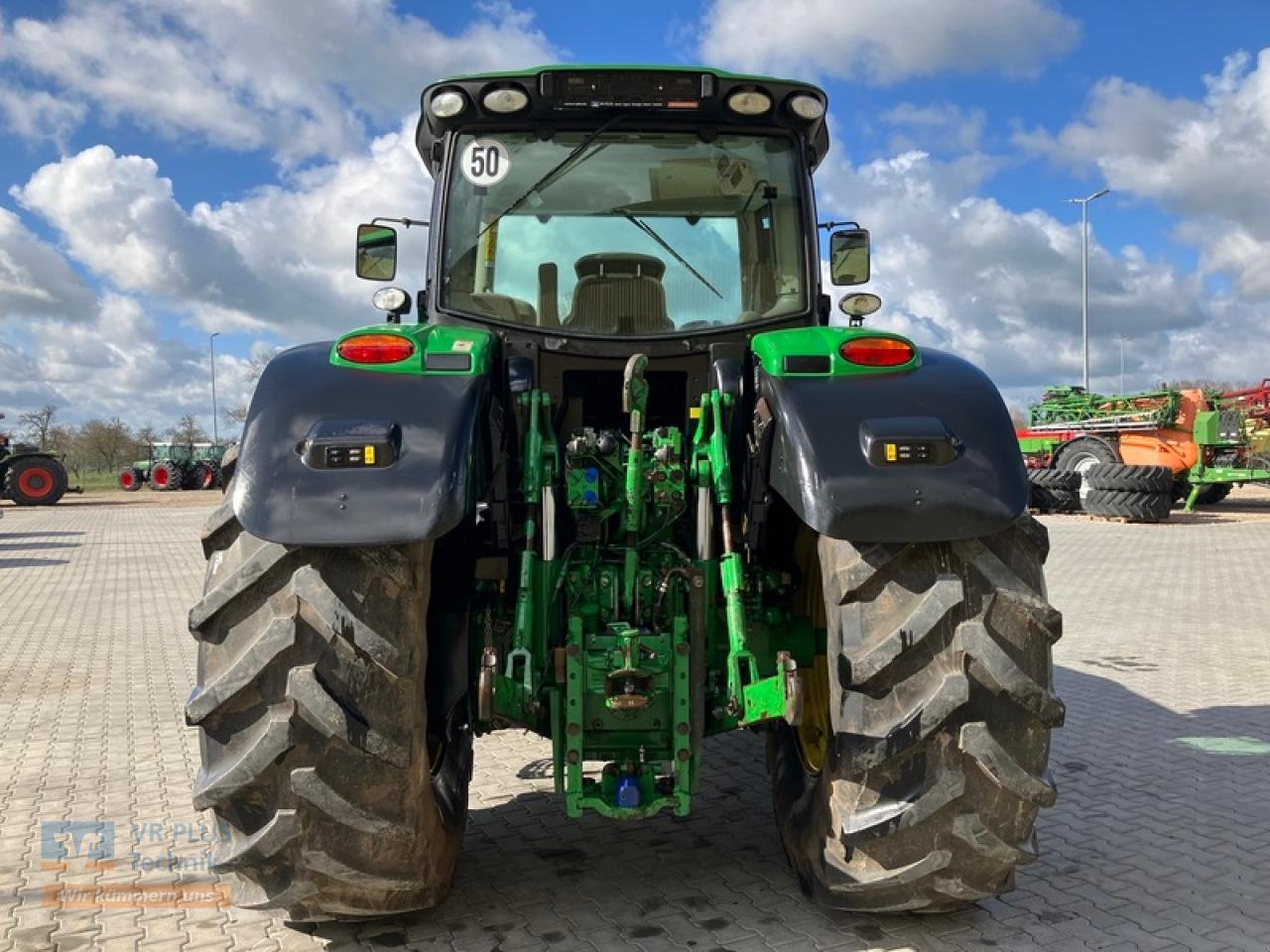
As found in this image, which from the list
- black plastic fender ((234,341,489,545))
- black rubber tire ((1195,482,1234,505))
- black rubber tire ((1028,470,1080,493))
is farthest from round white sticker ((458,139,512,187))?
black rubber tire ((1195,482,1234,505))

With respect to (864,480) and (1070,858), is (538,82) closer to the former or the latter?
(864,480)

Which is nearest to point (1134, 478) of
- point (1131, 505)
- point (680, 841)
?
point (1131, 505)

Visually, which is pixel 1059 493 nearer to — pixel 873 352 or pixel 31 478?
pixel 873 352

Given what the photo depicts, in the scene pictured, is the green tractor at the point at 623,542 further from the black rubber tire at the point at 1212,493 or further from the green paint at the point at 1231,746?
the black rubber tire at the point at 1212,493

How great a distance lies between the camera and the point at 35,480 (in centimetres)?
2762

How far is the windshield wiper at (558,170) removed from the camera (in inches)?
146

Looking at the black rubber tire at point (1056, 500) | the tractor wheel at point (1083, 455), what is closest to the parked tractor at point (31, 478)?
the black rubber tire at point (1056, 500)

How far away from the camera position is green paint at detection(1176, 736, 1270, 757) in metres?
5.16

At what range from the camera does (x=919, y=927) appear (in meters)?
3.11

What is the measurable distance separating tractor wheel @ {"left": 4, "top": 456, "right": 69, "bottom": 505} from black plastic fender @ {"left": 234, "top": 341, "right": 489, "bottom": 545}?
28693 mm

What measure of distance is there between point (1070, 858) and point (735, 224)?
2669mm

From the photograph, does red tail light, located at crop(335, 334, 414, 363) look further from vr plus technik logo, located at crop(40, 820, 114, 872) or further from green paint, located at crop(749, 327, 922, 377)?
vr plus technik logo, located at crop(40, 820, 114, 872)

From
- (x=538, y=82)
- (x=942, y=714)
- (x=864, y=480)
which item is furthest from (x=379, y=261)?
(x=942, y=714)

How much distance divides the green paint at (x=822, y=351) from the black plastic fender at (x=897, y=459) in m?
0.03
